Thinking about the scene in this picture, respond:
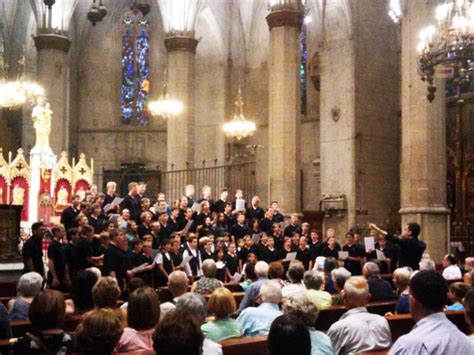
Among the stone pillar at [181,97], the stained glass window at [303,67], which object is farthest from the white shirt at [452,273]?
the stained glass window at [303,67]

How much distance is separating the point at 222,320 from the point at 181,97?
18029 millimetres

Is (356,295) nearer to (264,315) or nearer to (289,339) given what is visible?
(264,315)

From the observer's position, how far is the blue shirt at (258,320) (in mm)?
5371

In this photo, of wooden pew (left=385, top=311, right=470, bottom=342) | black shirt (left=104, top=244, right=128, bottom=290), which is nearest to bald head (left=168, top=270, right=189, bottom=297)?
wooden pew (left=385, top=311, right=470, bottom=342)

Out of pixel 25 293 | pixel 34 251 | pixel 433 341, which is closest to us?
pixel 433 341

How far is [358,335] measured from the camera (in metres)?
4.61

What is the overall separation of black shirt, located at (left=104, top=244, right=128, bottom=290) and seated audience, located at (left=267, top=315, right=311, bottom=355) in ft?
17.6

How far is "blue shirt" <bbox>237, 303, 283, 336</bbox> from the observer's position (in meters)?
5.37

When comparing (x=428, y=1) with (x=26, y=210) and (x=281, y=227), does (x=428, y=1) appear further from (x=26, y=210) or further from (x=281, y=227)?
(x=26, y=210)

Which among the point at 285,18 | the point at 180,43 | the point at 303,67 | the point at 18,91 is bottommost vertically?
the point at 18,91

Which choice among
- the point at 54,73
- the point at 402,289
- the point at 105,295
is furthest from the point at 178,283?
the point at 54,73

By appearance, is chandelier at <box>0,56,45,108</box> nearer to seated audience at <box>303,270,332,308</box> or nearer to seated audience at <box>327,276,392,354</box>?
seated audience at <box>303,270,332,308</box>

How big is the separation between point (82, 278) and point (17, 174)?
49.1 ft

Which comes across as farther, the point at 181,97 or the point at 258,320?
the point at 181,97
